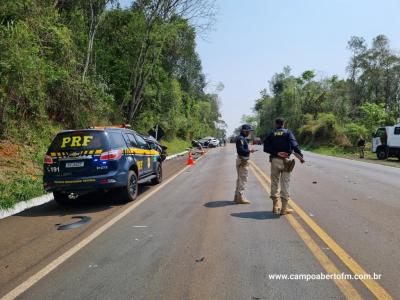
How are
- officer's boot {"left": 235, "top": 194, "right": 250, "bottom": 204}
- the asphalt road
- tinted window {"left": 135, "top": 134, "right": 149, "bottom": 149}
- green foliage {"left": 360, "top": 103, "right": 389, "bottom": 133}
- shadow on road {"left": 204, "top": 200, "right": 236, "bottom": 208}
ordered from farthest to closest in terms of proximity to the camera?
green foliage {"left": 360, "top": 103, "right": 389, "bottom": 133} → tinted window {"left": 135, "top": 134, "right": 149, "bottom": 149} → officer's boot {"left": 235, "top": 194, "right": 250, "bottom": 204} → shadow on road {"left": 204, "top": 200, "right": 236, "bottom": 208} → the asphalt road

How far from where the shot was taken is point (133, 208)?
32.4ft

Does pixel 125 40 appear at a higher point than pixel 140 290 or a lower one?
higher

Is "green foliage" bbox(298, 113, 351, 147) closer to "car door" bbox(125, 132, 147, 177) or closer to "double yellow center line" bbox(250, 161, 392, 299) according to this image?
"car door" bbox(125, 132, 147, 177)

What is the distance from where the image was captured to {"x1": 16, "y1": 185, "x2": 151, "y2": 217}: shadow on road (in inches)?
384

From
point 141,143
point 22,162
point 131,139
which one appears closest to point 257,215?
point 131,139

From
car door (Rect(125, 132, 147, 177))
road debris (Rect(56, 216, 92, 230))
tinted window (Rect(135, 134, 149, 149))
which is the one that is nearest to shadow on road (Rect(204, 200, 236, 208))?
car door (Rect(125, 132, 147, 177))

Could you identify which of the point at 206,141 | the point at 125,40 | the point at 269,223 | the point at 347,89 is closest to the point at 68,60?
the point at 125,40

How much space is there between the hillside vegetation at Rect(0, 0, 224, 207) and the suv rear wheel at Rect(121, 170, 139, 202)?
7.69ft

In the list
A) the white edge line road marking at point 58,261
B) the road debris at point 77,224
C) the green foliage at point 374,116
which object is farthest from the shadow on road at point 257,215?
the green foliage at point 374,116

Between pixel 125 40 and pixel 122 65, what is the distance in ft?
6.10

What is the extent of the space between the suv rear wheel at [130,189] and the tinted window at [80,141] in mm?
1069

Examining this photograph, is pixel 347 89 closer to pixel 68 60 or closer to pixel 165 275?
pixel 68 60

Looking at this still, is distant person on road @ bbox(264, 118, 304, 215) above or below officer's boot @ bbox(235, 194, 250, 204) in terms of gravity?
above

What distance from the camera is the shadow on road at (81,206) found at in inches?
384
